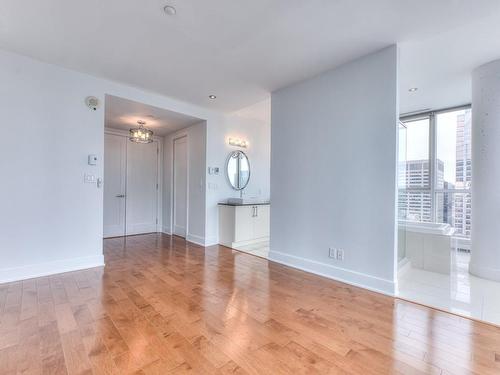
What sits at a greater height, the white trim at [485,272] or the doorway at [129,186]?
the doorway at [129,186]

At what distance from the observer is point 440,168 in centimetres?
459

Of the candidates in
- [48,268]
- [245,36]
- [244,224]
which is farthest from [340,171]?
[48,268]

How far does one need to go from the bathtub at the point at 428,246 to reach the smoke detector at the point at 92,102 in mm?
4318

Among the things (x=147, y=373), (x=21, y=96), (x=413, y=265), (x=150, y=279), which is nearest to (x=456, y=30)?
(x=413, y=265)

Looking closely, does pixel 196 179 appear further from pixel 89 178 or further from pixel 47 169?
pixel 47 169

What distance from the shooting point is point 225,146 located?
495 centimetres

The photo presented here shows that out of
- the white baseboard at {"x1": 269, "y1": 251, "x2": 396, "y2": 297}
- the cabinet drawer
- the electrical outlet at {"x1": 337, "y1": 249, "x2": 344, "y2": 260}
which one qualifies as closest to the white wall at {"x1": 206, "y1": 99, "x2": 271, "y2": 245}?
the cabinet drawer

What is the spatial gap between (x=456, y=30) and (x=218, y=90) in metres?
2.83

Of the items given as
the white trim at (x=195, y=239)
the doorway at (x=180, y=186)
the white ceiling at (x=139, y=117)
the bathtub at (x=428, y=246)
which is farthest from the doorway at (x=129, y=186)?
the bathtub at (x=428, y=246)

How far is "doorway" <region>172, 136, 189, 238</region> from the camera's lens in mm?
5198

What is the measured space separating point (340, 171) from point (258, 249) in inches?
82.7

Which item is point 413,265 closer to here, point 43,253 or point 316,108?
point 316,108

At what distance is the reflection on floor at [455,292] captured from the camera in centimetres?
219

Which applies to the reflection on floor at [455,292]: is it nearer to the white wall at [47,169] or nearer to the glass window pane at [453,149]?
the glass window pane at [453,149]
